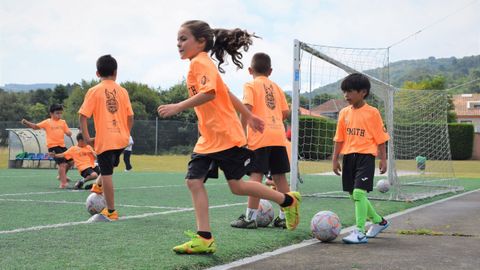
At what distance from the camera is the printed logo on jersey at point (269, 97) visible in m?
7.03

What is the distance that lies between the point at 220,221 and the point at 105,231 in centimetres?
A: 153

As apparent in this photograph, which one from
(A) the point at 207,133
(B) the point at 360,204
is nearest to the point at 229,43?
(A) the point at 207,133

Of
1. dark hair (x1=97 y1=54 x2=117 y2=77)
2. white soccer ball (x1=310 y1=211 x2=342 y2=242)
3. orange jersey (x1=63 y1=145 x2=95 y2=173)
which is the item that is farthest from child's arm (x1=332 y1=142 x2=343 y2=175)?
orange jersey (x1=63 y1=145 x2=95 y2=173)

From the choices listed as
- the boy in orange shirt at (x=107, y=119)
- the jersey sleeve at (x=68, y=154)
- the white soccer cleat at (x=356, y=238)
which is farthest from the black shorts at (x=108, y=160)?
the jersey sleeve at (x=68, y=154)

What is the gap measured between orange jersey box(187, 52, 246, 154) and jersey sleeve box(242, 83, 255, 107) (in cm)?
176

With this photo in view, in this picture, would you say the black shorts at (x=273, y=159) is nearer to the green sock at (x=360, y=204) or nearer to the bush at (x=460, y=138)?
the green sock at (x=360, y=204)

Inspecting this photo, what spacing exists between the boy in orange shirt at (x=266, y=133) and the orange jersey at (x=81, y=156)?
6915mm

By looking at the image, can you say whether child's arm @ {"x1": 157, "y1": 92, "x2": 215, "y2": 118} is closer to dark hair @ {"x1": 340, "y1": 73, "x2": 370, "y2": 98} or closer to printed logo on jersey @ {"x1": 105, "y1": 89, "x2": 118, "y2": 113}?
dark hair @ {"x1": 340, "y1": 73, "x2": 370, "y2": 98}

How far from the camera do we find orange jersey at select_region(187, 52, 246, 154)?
500 cm

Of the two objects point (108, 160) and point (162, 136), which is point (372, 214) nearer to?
point (108, 160)

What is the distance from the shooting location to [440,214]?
8883mm

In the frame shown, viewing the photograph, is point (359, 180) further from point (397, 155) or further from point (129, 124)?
point (397, 155)

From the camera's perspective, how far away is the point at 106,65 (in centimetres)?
765

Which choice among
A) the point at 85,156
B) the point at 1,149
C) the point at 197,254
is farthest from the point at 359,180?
the point at 1,149
